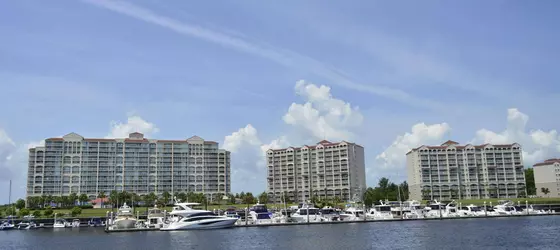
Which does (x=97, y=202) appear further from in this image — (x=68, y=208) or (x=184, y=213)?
(x=184, y=213)

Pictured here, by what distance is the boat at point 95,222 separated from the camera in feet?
474

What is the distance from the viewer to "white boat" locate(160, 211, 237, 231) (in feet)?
336

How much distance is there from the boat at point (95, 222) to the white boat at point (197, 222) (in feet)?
162

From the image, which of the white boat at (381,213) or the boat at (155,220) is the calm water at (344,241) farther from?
the white boat at (381,213)

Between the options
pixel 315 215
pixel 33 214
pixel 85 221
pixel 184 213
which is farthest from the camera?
pixel 33 214

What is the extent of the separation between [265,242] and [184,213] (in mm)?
29726

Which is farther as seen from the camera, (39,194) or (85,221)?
(39,194)

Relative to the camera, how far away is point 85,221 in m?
149

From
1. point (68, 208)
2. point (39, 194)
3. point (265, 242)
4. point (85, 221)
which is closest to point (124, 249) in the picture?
point (265, 242)

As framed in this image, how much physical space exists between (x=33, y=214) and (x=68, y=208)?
23488 mm

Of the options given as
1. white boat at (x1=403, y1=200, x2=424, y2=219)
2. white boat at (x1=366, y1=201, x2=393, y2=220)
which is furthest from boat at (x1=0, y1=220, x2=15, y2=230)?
white boat at (x1=403, y1=200, x2=424, y2=219)

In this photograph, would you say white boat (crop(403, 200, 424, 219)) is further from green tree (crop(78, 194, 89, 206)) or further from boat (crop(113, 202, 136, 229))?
green tree (crop(78, 194, 89, 206))

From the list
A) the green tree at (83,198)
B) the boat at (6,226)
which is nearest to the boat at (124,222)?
the boat at (6,226)

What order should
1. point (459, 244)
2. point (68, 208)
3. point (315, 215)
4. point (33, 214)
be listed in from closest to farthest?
point (459, 244)
point (315, 215)
point (33, 214)
point (68, 208)
